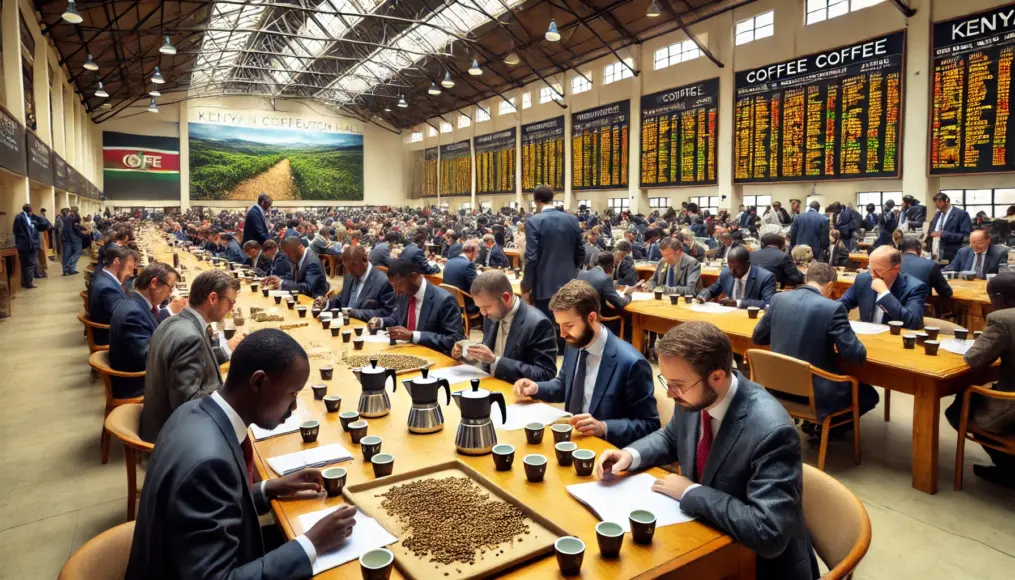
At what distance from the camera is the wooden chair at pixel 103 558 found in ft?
4.53

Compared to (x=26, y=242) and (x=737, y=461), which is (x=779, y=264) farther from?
(x=26, y=242)

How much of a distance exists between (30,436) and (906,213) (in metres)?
11.3

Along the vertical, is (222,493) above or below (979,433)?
above

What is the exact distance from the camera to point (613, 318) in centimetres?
543

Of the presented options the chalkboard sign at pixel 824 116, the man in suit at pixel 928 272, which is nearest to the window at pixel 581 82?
the chalkboard sign at pixel 824 116

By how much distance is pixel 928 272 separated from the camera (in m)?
5.27

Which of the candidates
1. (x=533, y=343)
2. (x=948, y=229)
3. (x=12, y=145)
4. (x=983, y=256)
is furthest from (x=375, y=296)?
(x=12, y=145)

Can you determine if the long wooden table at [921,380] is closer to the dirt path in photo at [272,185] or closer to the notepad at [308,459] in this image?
the notepad at [308,459]

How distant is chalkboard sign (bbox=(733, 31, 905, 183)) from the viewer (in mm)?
10375

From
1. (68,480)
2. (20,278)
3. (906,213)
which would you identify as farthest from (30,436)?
(906,213)

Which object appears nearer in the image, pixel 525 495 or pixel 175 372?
pixel 525 495

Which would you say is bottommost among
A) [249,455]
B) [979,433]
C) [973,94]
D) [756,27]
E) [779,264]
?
[979,433]

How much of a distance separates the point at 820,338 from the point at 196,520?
10.8 feet

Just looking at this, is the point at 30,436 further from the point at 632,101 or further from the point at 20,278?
the point at 632,101
